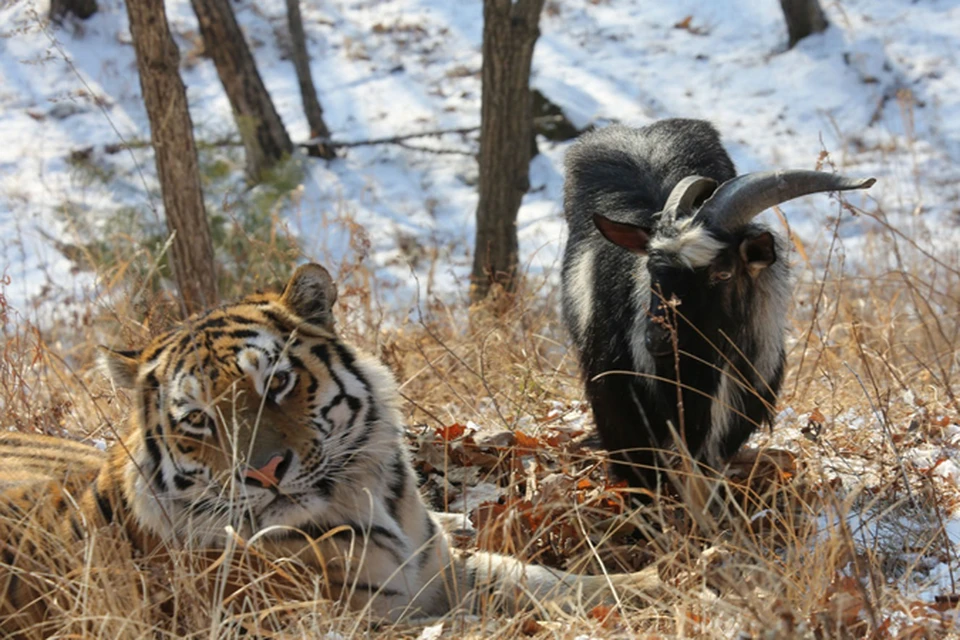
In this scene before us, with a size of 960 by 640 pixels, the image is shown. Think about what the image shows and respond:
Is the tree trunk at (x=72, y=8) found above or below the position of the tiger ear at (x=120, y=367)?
above

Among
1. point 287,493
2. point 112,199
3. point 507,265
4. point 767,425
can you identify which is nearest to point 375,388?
point 287,493

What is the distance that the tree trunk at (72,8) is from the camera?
17922mm

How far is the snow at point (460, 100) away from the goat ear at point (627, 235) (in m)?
6.68

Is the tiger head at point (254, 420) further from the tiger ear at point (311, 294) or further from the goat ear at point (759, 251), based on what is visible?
the goat ear at point (759, 251)

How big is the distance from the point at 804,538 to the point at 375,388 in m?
1.55

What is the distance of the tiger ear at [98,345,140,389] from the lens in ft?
11.2

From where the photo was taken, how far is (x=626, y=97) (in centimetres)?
1605

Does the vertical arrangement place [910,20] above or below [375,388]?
above

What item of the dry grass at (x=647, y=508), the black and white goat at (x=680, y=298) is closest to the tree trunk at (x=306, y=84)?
the dry grass at (x=647, y=508)

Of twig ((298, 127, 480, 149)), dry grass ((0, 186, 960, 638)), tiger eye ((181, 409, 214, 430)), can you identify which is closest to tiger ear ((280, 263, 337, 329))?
tiger eye ((181, 409, 214, 430))

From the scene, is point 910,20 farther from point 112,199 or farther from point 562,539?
point 562,539

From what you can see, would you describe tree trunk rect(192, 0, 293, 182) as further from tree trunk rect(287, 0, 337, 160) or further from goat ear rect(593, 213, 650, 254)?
goat ear rect(593, 213, 650, 254)

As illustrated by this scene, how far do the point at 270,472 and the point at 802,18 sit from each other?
1584 centimetres

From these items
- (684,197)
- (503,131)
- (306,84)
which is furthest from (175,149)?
(306,84)
